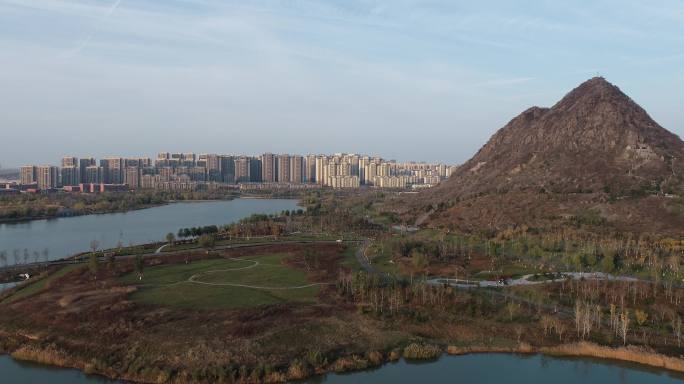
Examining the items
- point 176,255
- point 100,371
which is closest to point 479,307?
point 100,371

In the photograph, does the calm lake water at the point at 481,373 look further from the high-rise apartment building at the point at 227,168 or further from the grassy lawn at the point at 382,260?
the high-rise apartment building at the point at 227,168

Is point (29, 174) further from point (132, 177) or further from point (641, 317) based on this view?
point (641, 317)

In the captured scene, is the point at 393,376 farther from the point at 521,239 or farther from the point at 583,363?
the point at 521,239

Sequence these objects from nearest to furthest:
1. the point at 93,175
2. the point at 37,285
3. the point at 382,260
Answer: the point at 37,285 → the point at 382,260 → the point at 93,175

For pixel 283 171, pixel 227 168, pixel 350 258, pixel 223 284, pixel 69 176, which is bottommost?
pixel 223 284

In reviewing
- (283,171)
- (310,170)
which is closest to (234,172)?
(283,171)
